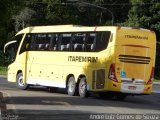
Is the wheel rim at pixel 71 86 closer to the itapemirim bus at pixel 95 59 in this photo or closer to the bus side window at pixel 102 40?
the itapemirim bus at pixel 95 59

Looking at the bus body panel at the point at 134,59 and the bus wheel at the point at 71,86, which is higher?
the bus body panel at the point at 134,59

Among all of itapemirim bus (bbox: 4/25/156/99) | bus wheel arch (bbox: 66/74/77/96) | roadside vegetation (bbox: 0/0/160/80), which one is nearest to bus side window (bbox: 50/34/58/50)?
itapemirim bus (bbox: 4/25/156/99)

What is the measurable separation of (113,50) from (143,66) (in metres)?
1.72

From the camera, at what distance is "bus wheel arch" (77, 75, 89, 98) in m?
27.3

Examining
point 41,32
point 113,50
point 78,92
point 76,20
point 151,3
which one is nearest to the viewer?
point 113,50

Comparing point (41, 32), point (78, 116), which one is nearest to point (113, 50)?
point (41, 32)

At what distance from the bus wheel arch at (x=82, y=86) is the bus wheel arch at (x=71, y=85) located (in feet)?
0.77

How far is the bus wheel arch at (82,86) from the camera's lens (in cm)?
2726

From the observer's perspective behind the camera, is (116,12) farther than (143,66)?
Yes

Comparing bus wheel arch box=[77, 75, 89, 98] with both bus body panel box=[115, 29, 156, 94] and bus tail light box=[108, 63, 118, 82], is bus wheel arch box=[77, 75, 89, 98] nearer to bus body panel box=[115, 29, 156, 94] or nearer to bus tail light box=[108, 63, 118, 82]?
bus tail light box=[108, 63, 118, 82]

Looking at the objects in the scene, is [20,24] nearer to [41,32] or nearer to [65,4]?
[65,4]

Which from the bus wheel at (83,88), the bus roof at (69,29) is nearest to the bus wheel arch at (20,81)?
the bus roof at (69,29)

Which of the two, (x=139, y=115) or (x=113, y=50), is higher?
(x=113, y=50)

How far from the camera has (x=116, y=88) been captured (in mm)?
26078
